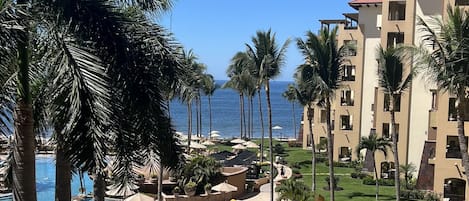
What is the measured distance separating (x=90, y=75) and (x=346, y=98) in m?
41.0

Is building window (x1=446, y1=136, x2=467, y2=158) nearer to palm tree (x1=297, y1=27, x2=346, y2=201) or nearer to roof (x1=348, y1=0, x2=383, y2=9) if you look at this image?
palm tree (x1=297, y1=27, x2=346, y2=201)

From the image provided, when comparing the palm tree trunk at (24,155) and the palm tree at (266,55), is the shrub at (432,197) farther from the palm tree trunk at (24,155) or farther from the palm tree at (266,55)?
the palm tree trunk at (24,155)

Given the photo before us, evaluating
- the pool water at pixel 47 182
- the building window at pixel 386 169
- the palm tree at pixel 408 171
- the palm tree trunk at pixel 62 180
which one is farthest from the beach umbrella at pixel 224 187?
the palm tree trunk at pixel 62 180

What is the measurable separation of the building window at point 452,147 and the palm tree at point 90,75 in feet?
77.0

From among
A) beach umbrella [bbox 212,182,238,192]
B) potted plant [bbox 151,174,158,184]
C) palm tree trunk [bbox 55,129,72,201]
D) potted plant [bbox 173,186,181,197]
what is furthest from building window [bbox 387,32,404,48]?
palm tree trunk [bbox 55,129,72,201]

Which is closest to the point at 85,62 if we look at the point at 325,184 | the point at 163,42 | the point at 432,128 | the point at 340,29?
the point at 163,42

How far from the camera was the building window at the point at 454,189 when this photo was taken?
31.7 m

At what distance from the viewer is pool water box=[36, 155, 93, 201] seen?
34.9m

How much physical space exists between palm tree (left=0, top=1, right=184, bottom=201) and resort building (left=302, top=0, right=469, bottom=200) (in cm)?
1919

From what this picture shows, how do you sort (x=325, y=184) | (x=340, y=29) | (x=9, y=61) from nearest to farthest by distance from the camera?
(x=9, y=61) → (x=325, y=184) → (x=340, y=29)

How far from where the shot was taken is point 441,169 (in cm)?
3169

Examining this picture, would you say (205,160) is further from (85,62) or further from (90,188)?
(85,62)

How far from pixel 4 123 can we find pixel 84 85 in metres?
1.30

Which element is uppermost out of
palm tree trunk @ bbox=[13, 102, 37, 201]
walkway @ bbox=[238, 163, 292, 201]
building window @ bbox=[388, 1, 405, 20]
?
building window @ bbox=[388, 1, 405, 20]
